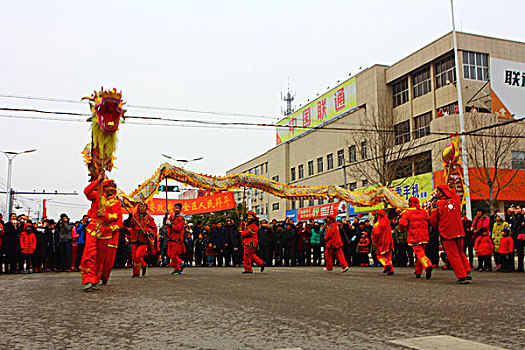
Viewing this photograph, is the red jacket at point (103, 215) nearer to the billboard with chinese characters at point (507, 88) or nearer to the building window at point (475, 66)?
the billboard with chinese characters at point (507, 88)

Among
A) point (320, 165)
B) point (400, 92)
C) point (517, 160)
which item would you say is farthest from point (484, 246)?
point (320, 165)

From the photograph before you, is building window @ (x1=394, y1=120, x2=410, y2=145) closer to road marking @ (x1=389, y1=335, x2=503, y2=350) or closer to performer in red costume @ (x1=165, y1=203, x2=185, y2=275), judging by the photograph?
performer in red costume @ (x1=165, y1=203, x2=185, y2=275)

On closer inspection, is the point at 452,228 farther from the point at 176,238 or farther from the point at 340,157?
the point at 340,157

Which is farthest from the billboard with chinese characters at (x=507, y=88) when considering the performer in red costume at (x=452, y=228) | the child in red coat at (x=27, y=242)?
the child in red coat at (x=27, y=242)

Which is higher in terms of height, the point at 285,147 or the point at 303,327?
the point at 285,147

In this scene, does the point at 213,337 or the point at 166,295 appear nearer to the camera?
the point at 213,337

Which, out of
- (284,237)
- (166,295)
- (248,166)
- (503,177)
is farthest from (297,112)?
(166,295)

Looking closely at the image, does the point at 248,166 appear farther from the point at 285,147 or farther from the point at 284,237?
the point at 284,237

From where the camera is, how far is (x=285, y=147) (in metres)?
60.5

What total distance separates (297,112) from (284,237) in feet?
123

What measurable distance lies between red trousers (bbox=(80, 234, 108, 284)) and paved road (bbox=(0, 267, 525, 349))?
0.33 m

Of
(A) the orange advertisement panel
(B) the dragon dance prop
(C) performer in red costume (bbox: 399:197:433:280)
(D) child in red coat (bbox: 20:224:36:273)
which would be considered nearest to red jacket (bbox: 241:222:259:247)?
(B) the dragon dance prop

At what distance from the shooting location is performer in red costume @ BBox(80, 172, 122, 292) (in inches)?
325

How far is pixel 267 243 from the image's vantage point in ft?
65.1
